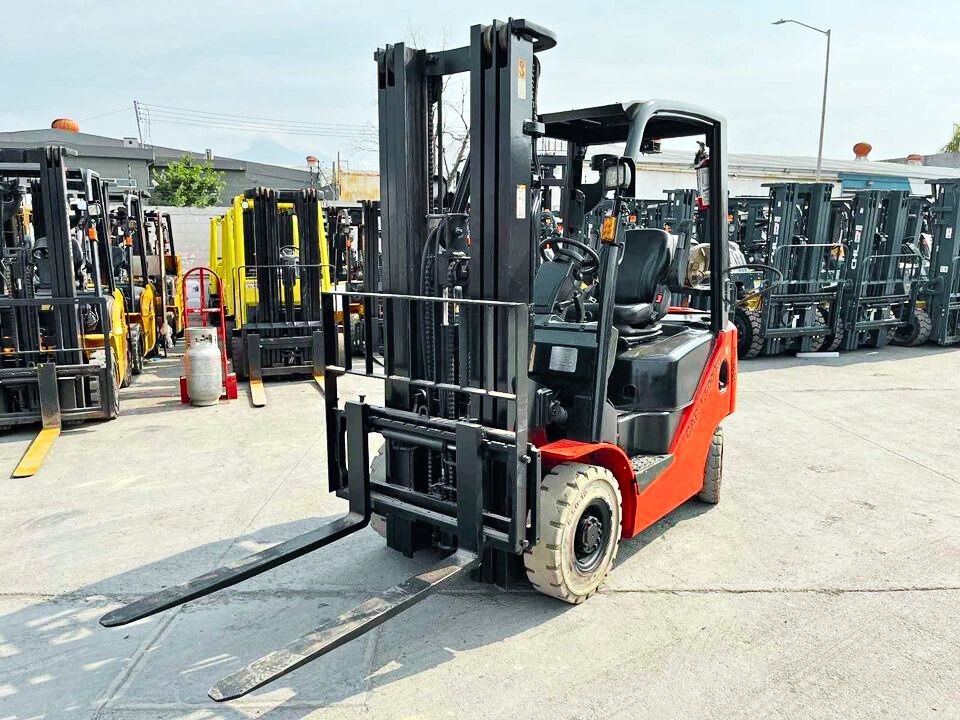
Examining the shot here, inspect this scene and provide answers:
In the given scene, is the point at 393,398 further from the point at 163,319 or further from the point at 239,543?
the point at 163,319

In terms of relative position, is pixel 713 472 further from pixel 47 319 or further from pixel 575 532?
pixel 47 319

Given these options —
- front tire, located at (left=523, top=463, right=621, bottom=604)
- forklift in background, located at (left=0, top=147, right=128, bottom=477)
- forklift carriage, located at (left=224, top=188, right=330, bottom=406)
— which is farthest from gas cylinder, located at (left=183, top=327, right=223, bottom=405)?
front tire, located at (left=523, top=463, right=621, bottom=604)

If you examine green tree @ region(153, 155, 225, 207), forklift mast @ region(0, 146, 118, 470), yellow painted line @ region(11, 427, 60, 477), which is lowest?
yellow painted line @ region(11, 427, 60, 477)

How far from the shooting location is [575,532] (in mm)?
3715

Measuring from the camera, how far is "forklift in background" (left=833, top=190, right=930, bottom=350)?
12.8 m

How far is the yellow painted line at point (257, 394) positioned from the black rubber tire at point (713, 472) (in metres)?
5.45

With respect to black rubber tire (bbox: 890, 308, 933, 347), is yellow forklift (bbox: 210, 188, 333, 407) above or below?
above

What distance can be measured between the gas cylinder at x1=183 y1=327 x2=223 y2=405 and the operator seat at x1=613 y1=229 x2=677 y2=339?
5.72 m

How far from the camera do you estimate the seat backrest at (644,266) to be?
458cm

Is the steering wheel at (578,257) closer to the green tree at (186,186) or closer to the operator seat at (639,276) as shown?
the operator seat at (639,276)

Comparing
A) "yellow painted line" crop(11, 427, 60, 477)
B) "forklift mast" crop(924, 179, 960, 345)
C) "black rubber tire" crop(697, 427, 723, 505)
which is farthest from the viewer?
"forklift mast" crop(924, 179, 960, 345)

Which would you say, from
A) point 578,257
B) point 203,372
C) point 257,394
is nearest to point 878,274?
point 257,394

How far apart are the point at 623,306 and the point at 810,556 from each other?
1.97 meters

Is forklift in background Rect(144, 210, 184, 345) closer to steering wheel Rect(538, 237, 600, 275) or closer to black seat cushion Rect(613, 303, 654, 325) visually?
steering wheel Rect(538, 237, 600, 275)
